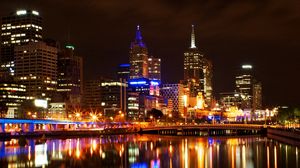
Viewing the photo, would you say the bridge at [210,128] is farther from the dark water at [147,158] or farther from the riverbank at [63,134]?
the dark water at [147,158]

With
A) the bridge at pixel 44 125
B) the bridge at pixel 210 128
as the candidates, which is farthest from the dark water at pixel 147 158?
the bridge at pixel 210 128

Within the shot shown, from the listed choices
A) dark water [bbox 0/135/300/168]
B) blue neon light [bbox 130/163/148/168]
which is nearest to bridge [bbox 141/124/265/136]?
dark water [bbox 0/135/300/168]

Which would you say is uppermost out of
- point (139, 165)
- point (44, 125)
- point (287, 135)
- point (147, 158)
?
point (44, 125)

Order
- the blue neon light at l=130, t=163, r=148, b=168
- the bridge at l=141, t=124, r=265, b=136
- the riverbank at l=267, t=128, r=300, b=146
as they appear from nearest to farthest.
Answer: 1. the blue neon light at l=130, t=163, r=148, b=168
2. the riverbank at l=267, t=128, r=300, b=146
3. the bridge at l=141, t=124, r=265, b=136

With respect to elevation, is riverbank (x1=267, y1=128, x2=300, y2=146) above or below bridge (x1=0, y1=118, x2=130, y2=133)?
below

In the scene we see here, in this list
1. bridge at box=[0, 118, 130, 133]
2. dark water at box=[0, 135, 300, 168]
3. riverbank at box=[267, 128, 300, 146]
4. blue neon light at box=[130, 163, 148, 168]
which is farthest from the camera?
bridge at box=[0, 118, 130, 133]

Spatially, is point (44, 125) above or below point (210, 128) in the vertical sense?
above

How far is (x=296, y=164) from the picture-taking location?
235 ft

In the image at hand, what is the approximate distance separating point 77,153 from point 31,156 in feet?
29.0

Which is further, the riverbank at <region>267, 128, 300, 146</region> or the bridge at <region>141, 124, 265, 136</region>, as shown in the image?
the bridge at <region>141, 124, 265, 136</region>

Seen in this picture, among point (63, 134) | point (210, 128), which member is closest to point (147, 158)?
point (63, 134)

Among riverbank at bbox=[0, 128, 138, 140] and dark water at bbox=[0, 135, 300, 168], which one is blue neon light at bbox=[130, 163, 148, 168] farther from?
riverbank at bbox=[0, 128, 138, 140]

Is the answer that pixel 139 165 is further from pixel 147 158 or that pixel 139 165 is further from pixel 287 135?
pixel 287 135

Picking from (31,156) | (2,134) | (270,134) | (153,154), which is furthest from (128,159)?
(270,134)
